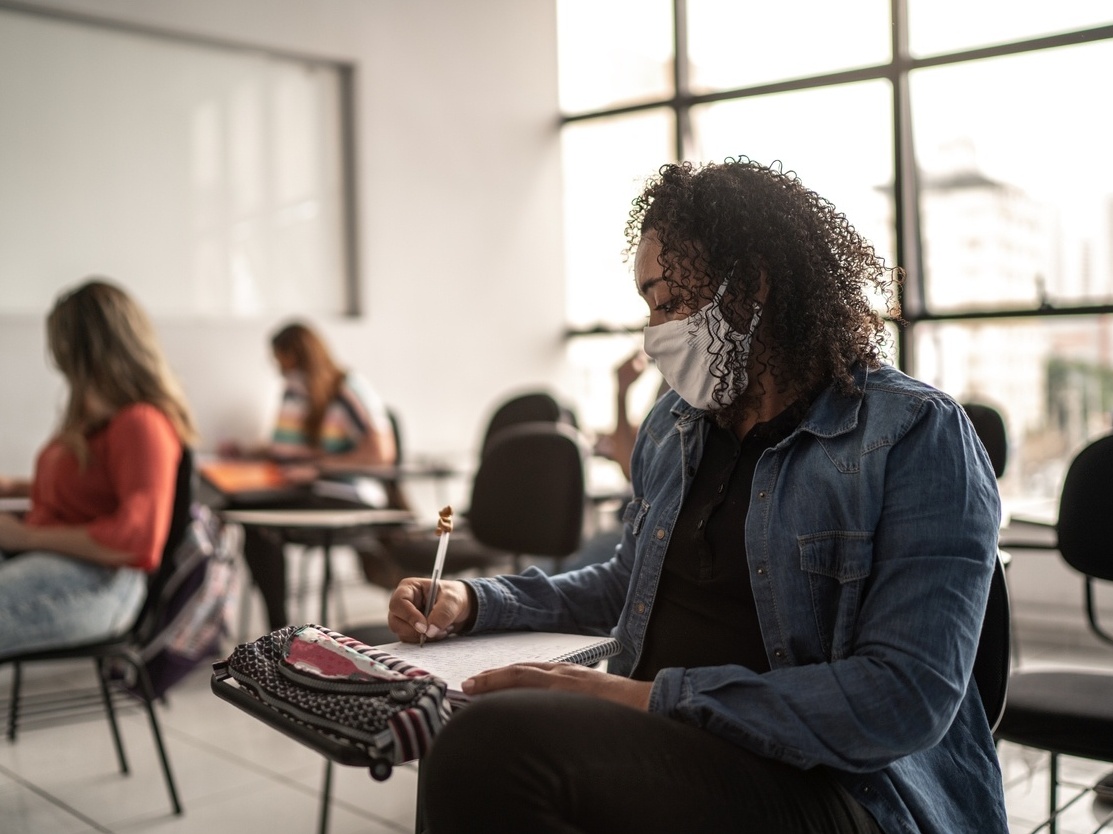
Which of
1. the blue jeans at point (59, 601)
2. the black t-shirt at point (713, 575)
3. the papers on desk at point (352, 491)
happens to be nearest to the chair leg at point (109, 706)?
the blue jeans at point (59, 601)

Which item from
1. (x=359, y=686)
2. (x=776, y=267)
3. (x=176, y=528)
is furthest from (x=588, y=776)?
(x=176, y=528)

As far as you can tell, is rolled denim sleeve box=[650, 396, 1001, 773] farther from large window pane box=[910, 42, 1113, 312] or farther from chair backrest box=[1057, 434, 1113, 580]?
large window pane box=[910, 42, 1113, 312]

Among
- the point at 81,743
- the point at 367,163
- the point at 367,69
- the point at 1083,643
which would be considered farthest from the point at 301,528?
the point at 1083,643

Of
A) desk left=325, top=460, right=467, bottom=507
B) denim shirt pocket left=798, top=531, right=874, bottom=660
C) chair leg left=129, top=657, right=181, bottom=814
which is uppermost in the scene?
denim shirt pocket left=798, top=531, right=874, bottom=660

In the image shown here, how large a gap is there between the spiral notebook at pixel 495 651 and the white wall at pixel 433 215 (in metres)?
3.44

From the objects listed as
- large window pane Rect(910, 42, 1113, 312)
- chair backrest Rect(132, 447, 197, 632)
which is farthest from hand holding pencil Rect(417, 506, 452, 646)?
large window pane Rect(910, 42, 1113, 312)

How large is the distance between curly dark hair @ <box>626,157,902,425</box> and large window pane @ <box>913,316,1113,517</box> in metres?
3.54

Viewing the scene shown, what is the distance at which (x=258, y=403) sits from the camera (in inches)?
188

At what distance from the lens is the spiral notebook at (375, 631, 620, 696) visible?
4.13 ft

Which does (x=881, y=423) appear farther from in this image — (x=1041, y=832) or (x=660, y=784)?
(x=1041, y=832)

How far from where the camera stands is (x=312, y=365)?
449 centimetres

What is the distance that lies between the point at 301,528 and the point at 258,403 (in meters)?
1.05

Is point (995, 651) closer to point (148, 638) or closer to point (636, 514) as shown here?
point (636, 514)

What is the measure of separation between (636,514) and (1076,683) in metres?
0.96
